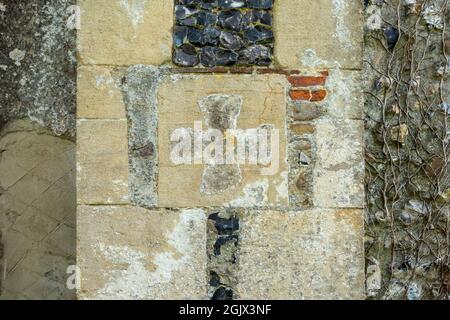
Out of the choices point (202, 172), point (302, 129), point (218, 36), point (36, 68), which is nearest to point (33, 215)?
point (36, 68)

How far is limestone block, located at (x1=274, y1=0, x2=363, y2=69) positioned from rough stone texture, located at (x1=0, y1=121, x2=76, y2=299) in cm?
142

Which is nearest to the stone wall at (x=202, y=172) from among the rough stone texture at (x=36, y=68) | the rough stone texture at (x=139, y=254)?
the rough stone texture at (x=139, y=254)

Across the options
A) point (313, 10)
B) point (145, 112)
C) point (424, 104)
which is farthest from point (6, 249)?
point (424, 104)

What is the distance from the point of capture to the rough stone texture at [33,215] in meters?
3.70

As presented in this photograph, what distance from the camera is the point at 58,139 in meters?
3.72

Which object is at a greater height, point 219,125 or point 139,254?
point 219,125

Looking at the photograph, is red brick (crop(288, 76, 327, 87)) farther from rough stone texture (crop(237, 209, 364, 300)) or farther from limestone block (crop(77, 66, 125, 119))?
limestone block (crop(77, 66, 125, 119))

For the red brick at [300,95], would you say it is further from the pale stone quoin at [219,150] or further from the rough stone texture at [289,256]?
the rough stone texture at [289,256]

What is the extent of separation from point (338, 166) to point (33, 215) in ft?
5.49

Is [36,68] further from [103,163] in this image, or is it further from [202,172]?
[202,172]

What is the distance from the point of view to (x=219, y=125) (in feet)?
9.84

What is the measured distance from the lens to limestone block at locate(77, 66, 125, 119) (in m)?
3.00

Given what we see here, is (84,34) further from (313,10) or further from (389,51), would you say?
(389,51)

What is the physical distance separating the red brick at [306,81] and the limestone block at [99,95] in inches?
29.5
